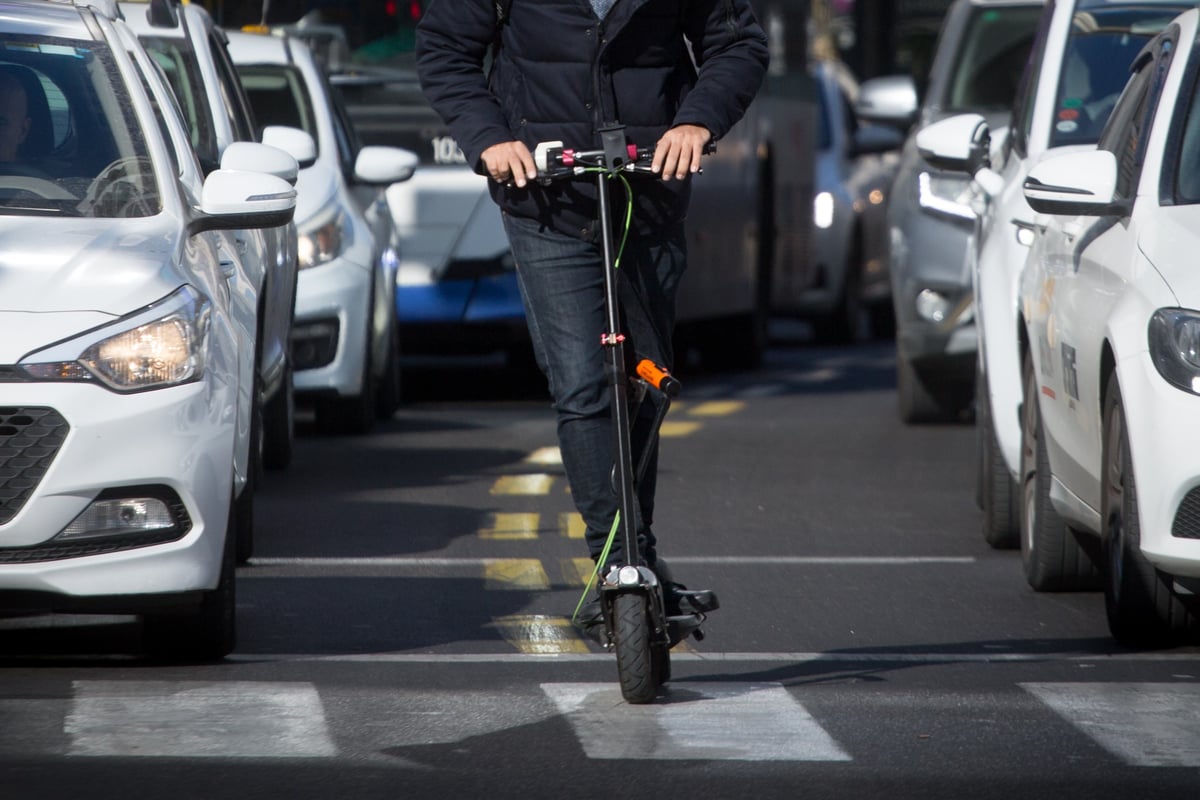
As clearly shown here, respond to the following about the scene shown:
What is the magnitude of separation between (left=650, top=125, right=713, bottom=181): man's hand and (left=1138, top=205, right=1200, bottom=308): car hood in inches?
51.1

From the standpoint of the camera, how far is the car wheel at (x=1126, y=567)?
21.7 ft

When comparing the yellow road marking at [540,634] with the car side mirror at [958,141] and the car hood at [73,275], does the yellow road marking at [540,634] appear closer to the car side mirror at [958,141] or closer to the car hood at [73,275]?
the car hood at [73,275]

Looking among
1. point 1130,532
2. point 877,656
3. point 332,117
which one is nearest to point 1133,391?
point 1130,532

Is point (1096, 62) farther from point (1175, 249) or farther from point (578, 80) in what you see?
point (578, 80)

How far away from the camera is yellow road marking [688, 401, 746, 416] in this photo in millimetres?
15023

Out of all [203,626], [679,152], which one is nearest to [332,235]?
[203,626]

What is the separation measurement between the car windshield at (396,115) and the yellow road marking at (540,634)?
818 centimetres

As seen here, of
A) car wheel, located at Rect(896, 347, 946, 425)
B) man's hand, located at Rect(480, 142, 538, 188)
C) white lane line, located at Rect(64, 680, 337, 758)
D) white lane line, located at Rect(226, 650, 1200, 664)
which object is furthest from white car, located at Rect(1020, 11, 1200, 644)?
car wheel, located at Rect(896, 347, 946, 425)

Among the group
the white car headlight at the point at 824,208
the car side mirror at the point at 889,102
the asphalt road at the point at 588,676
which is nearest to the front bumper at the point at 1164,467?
the asphalt road at the point at 588,676

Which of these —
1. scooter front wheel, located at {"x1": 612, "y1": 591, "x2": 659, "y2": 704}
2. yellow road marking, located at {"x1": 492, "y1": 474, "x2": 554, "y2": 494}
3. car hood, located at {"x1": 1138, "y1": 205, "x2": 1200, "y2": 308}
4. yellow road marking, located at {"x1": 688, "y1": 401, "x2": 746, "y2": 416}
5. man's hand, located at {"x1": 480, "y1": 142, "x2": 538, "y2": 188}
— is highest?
man's hand, located at {"x1": 480, "y1": 142, "x2": 538, "y2": 188}

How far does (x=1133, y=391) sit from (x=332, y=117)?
7002mm

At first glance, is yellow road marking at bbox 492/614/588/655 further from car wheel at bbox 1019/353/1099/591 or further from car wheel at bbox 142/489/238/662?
car wheel at bbox 1019/353/1099/591

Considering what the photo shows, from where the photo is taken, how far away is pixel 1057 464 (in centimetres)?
773

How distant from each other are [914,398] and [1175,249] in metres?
7.17
